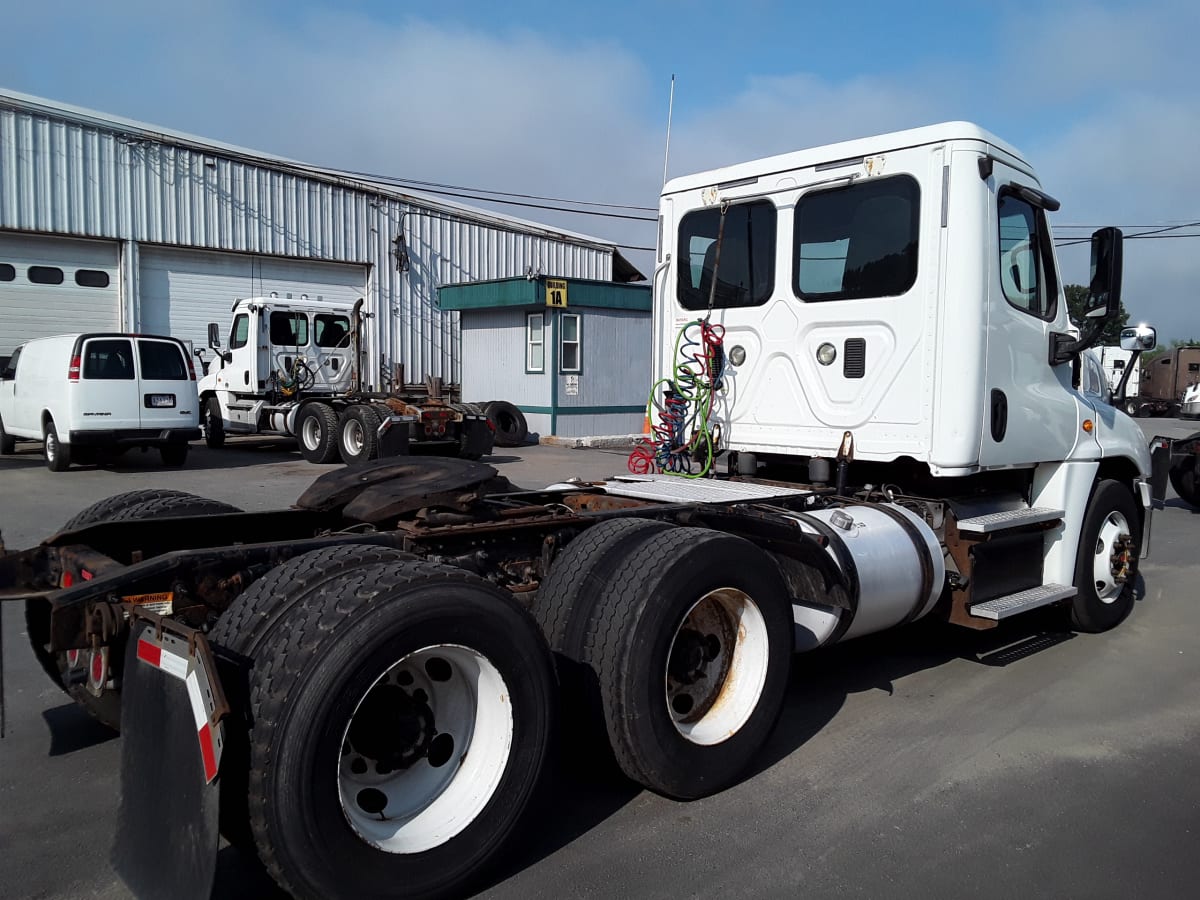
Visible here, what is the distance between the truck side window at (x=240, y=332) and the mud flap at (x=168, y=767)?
1759cm

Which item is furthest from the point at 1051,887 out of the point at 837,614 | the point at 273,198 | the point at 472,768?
the point at 273,198

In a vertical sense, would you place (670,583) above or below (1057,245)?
below

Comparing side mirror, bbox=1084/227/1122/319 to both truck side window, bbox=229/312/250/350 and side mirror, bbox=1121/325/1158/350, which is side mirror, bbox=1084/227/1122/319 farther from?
truck side window, bbox=229/312/250/350

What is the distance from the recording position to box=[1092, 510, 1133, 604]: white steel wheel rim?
677 cm

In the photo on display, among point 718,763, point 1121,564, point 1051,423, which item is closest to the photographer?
point 718,763

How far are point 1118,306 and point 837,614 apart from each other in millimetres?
2833

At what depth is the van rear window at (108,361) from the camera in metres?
15.0

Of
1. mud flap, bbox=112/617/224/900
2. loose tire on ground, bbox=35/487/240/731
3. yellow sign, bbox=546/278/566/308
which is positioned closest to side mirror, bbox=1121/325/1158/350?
loose tire on ground, bbox=35/487/240/731

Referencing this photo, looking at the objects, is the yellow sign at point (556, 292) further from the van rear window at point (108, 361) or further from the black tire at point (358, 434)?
the van rear window at point (108, 361)

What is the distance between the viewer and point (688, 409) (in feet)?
22.4

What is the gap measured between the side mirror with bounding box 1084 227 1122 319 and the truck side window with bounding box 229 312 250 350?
16629 mm

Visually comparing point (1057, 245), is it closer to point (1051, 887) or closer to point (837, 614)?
point (837, 614)

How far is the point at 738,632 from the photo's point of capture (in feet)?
14.2

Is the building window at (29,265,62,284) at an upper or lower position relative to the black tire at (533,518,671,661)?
upper
